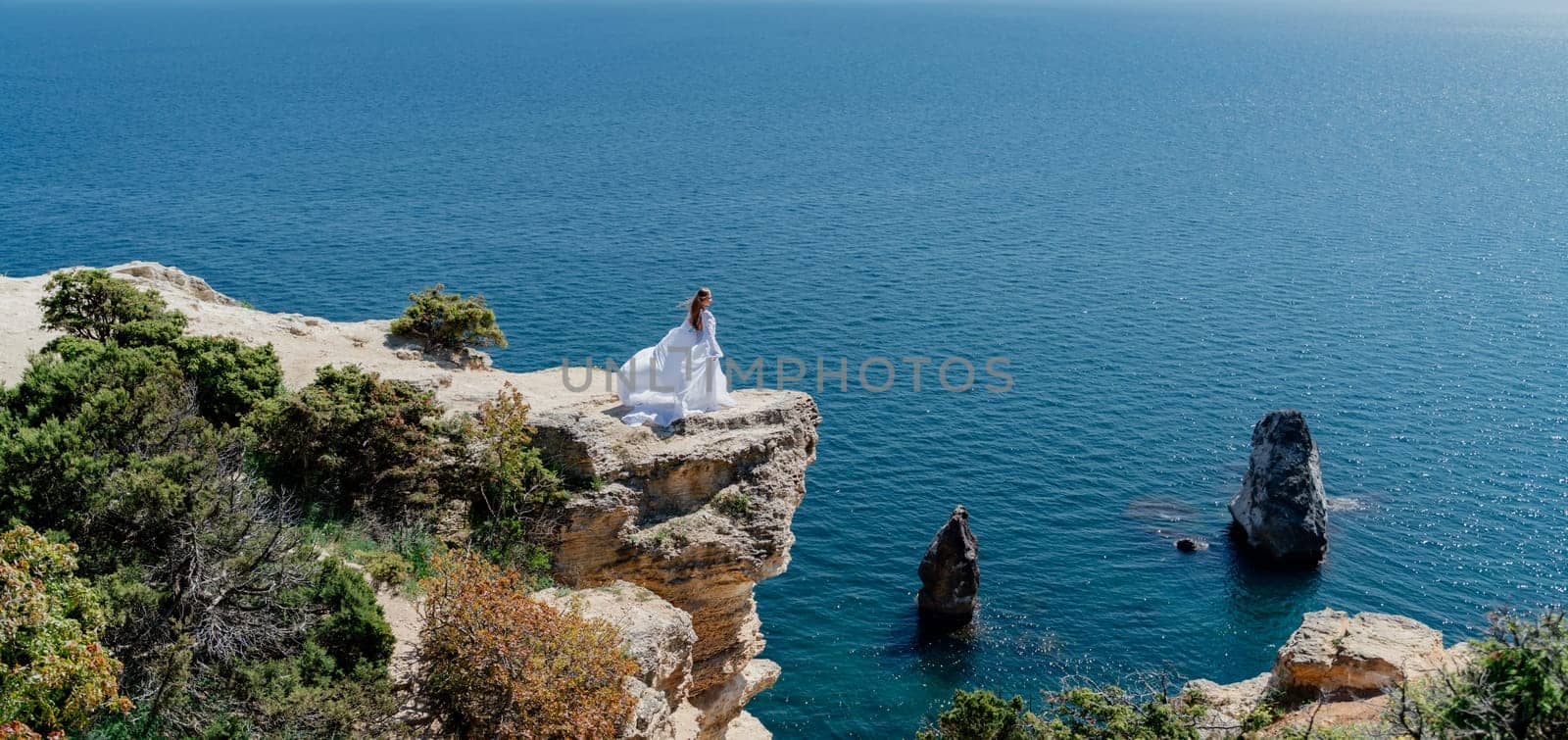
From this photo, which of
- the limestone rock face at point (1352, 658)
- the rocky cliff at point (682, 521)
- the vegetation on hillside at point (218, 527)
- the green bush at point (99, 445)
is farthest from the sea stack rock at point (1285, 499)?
the green bush at point (99, 445)

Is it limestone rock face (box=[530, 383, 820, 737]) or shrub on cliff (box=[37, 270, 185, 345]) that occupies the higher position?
shrub on cliff (box=[37, 270, 185, 345])

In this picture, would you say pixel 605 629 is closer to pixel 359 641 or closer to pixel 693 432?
pixel 359 641

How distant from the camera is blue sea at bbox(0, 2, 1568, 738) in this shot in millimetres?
51969

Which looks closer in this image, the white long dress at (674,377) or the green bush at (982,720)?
the white long dress at (674,377)

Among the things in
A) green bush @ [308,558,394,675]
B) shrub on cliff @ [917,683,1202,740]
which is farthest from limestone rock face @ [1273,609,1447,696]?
green bush @ [308,558,394,675]

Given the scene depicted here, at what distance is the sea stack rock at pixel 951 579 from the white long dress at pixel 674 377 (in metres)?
22.0

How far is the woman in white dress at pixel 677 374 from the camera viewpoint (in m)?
29.9

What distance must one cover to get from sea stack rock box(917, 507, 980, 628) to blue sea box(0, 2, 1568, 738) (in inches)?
54.9

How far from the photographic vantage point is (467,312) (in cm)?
4303

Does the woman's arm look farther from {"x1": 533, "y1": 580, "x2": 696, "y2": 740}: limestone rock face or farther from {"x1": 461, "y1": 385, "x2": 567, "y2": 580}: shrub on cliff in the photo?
{"x1": 533, "y1": 580, "x2": 696, "y2": 740}: limestone rock face

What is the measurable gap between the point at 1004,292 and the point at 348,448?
64.0m

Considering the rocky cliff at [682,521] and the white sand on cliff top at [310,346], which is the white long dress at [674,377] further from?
the white sand on cliff top at [310,346]

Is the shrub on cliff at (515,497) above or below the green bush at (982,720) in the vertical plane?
above

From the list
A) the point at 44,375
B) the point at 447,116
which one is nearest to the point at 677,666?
the point at 44,375
